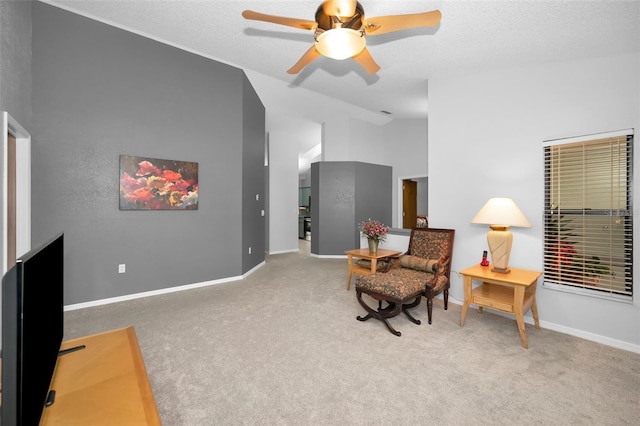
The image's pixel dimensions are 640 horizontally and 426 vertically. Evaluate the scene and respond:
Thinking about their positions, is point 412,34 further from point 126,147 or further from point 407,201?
point 407,201

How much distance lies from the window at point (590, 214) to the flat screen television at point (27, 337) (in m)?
3.94

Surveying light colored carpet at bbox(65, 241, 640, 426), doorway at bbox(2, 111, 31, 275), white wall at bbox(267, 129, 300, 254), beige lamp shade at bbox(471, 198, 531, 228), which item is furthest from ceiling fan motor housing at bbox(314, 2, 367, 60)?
white wall at bbox(267, 129, 300, 254)

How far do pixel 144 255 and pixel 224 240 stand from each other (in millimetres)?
1098

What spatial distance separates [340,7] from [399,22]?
46cm

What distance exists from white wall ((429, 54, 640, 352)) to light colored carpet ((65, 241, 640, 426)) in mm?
337

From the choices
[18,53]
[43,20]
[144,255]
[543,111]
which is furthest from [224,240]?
[543,111]

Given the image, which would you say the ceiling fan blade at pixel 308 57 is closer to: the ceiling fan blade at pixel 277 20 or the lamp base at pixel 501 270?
the ceiling fan blade at pixel 277 20

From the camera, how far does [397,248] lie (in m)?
4.51

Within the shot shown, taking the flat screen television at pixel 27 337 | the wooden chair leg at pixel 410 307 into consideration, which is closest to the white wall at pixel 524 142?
the wooden chair leg at pixel 410 307

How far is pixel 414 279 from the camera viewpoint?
10.1 feet

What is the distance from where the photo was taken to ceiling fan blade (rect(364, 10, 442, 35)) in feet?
6.23

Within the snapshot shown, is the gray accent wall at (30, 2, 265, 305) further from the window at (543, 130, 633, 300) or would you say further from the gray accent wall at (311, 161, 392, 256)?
the window at (543, 130, 633, 300)

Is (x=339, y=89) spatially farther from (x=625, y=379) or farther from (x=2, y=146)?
(x=625, y=379)

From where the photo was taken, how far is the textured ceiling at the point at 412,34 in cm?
251
